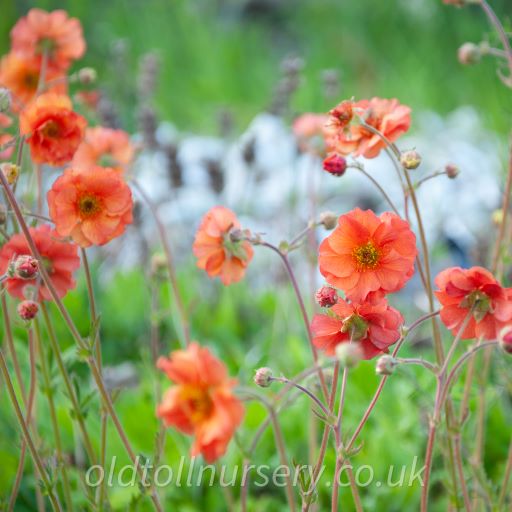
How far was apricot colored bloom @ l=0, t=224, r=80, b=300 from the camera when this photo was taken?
0.94m

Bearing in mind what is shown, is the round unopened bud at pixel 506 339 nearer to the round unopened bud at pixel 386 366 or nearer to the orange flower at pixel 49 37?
the round unopened bud at pixel 386 366

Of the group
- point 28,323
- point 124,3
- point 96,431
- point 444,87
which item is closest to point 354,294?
point 28,323

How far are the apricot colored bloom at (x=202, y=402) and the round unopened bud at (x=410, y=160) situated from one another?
36cm

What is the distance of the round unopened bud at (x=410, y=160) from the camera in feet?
2.96

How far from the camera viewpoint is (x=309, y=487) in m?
0.90

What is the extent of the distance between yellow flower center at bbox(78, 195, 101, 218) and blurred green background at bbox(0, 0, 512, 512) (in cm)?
37

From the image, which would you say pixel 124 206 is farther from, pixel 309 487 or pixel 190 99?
pixel 190 99

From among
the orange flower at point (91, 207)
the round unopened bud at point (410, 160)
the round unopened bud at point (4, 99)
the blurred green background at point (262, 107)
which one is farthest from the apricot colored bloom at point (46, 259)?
the round unopened bud at point (410, 160)

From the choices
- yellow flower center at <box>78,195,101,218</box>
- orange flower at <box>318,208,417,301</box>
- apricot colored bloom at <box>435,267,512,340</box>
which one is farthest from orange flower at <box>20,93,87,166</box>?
apricot colored bloom at <box>435,267,512,340</box>

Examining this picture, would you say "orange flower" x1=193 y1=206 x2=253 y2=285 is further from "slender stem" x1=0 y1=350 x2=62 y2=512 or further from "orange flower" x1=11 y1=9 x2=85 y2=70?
"orange flower" x1=11 y1=9 x2=85 y2=70

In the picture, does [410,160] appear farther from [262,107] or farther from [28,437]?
[262,107]

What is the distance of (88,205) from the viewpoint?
2.95 ft

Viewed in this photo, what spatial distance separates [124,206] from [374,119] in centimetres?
33

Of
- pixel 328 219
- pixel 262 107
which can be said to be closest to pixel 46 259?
pixel 328 219
